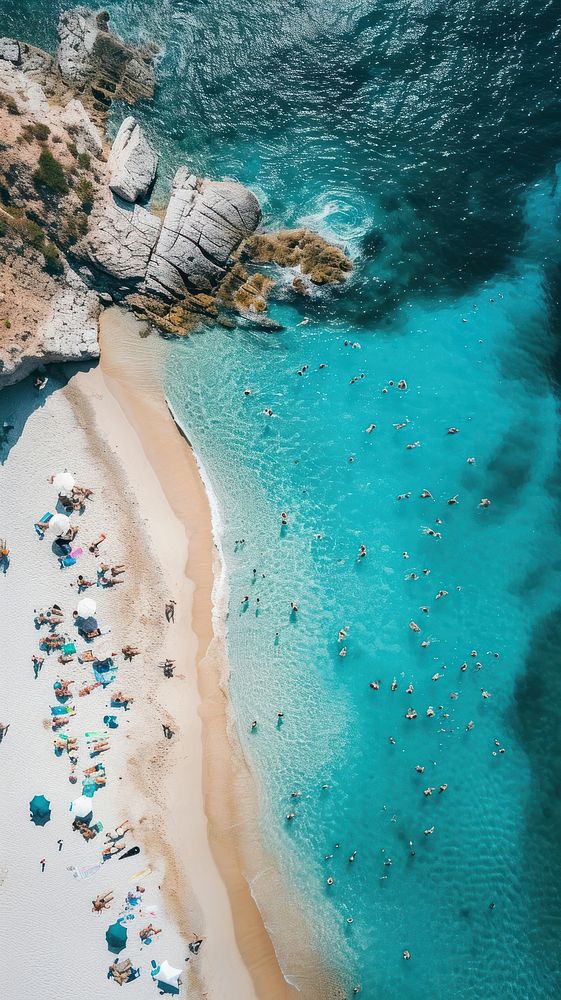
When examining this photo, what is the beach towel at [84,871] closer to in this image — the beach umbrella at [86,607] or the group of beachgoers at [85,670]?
the group of beachgoers at [85,670]

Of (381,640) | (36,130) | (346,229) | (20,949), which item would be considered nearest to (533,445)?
(381,640)

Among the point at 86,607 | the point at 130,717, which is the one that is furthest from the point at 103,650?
the point at 130,717

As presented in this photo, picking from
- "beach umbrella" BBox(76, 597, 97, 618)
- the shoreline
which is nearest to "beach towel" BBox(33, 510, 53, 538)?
"beach umbrella" BBox(76, 597, 97, 618)

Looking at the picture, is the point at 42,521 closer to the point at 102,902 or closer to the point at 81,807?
the point at 81,807

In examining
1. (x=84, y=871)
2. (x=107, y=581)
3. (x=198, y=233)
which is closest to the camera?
(x=84, y=871)

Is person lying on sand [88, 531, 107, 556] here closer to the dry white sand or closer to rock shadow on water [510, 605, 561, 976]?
the dry white sand
